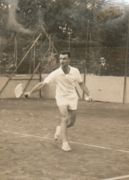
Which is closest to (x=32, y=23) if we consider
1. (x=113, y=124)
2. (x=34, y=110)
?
(x=34, y=110)

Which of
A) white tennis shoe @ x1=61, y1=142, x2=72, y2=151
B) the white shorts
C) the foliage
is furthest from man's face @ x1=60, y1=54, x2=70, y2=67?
the foliage

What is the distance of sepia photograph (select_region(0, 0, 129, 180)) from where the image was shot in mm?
5617

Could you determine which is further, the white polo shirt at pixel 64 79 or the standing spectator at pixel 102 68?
the standing spectator at pixel 102 68

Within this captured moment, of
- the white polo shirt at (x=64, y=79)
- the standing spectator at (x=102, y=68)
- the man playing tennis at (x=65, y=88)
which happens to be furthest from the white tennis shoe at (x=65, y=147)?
the standing spectator at (x=102, y=68)

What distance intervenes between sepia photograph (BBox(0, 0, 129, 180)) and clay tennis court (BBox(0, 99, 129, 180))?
0.05ft

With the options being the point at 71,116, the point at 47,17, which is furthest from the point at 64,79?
the point at 47,17

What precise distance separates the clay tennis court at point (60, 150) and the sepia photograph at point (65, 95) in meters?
0.02

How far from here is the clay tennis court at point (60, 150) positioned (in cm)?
501

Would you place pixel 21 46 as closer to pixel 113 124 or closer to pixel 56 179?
pixel 113 124

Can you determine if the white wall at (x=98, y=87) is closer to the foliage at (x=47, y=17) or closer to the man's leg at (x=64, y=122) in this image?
the man's leg at (x=64, y=122)

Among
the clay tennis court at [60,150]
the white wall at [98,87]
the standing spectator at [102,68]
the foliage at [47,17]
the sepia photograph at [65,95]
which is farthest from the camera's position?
the foliage at [47,17]

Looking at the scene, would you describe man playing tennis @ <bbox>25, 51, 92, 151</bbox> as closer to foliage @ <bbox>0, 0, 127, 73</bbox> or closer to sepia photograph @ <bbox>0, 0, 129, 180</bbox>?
sepia photograph @ <bbox>0, 0, 129, 180</bbox>

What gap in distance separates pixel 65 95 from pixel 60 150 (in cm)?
107

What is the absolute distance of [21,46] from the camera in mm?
30000
